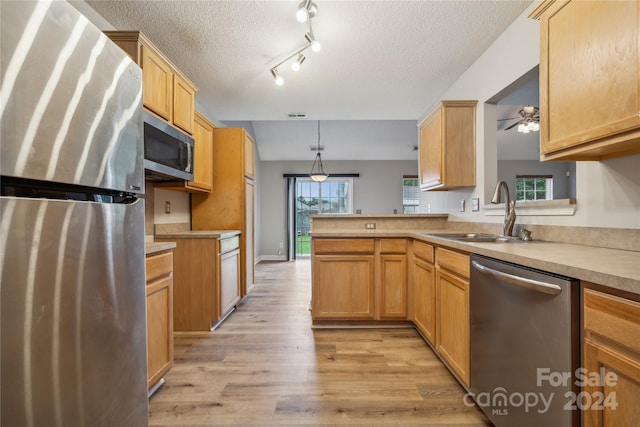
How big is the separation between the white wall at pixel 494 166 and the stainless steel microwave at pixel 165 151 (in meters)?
2.48

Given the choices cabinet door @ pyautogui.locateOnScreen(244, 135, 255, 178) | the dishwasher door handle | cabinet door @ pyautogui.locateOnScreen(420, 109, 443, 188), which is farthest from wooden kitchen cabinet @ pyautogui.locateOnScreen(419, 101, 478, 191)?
cabinet door @ pyautogui.locateOnScreen(244, 135, 255, 178)

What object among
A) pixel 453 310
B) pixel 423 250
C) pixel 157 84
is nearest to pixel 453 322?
pixel 453 310

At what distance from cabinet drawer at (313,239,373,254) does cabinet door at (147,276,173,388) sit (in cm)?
123

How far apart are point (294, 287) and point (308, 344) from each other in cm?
194

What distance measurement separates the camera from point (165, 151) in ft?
6.36

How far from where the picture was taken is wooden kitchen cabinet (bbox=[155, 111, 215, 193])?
275 centimetres

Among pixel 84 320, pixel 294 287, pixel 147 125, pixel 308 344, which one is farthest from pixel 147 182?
pixel 294 287

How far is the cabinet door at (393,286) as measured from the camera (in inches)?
101

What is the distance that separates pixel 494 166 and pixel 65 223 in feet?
9.43

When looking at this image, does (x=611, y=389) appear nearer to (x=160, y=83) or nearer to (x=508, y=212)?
(x=508, y=212)

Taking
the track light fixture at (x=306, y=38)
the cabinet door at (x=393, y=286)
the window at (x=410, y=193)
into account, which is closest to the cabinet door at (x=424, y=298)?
the cabinet door at (x=393, y=286)

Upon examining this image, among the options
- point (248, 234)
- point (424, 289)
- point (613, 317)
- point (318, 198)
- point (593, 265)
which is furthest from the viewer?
point (318, 198)

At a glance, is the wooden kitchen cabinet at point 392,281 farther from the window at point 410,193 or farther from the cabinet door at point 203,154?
the window at point 410,193

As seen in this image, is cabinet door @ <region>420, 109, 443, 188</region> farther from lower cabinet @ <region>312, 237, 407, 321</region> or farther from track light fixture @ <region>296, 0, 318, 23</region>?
track light fixture @ <region>296, 0, 318, 23</region>
